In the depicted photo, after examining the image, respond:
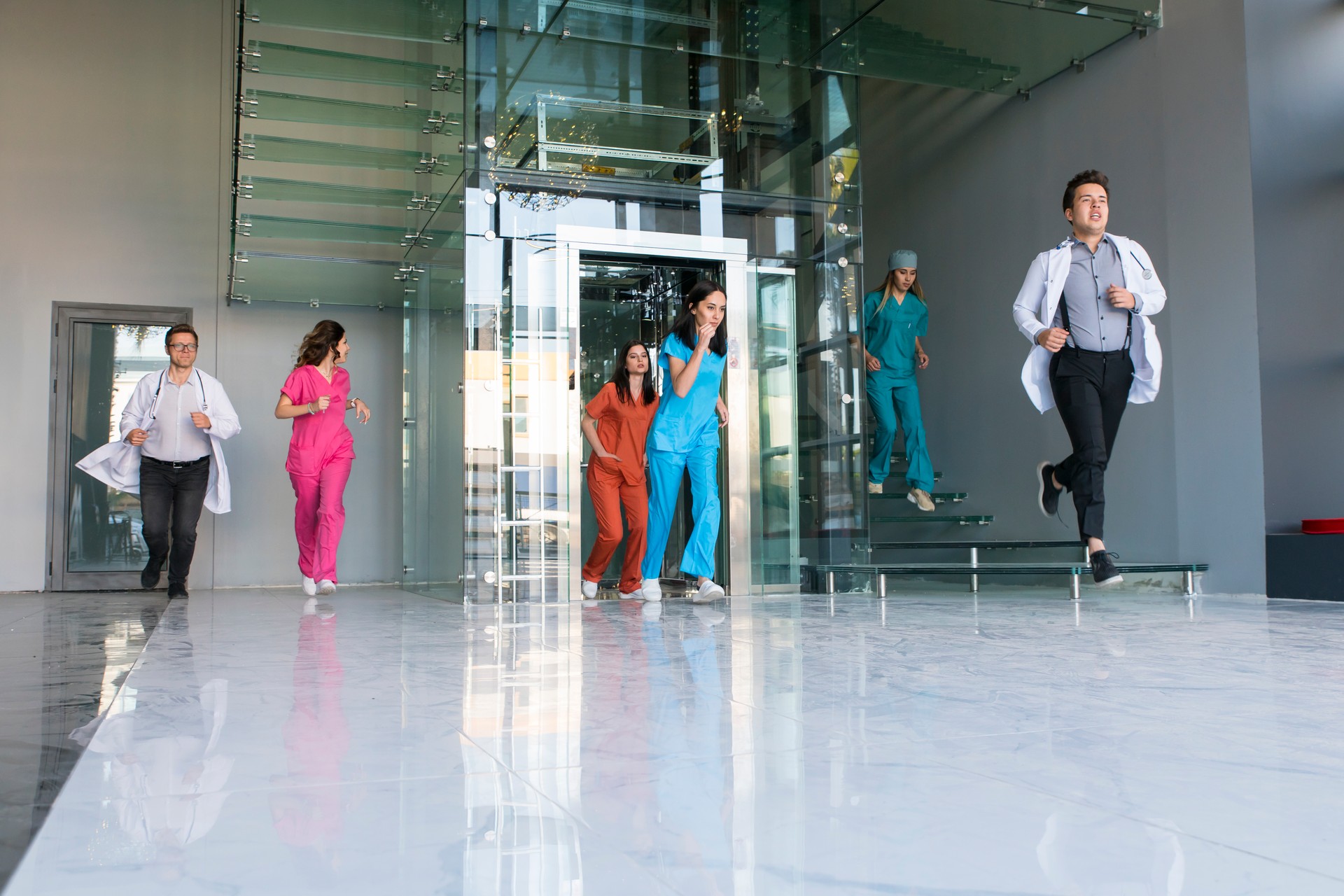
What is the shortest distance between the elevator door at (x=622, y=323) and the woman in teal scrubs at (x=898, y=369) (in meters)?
1.42

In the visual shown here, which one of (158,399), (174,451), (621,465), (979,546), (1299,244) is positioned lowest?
(979,546)

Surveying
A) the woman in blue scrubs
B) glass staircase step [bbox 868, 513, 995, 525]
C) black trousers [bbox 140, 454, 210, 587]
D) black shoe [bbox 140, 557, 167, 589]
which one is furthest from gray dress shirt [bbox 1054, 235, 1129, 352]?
black shoe [bbox 140, 557, 167, 589]

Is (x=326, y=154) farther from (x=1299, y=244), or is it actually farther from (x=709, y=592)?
(x=1299, y=244)

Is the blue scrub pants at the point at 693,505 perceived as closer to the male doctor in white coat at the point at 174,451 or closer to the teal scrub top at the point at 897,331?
the teal scrub top at the point at 897,331

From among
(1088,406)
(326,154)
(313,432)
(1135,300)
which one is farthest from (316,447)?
(1135,300)

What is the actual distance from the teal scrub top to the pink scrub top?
367 centimetres

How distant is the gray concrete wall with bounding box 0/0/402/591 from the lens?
8.36m

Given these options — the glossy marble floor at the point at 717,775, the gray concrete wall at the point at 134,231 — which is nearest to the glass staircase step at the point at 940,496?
the gray concrete wall at the point at 134,231

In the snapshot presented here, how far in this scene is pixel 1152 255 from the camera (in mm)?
6484

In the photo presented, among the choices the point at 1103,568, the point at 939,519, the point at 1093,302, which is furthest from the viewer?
the point at 939,519

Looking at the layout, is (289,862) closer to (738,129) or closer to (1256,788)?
(1256,788)

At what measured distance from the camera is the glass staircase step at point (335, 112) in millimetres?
6574

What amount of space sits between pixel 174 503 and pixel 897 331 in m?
4.91

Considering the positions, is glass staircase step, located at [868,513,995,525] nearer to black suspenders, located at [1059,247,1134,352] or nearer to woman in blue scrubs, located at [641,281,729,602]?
woman in blue scrubs, located at [641,281,729,602]
